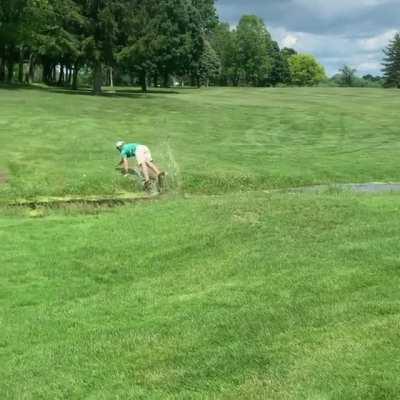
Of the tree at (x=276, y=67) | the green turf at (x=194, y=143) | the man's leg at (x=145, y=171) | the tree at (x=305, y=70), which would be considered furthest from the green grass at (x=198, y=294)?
the tree at (x=305, y=70)

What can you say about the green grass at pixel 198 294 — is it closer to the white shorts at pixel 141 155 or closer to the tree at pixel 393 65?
the white shorts at pixel 141 155

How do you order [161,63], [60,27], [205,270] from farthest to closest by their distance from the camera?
[161,63]
[60,27]
[205,270]

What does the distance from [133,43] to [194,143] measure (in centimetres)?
2059

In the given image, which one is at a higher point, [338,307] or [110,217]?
[338,307]

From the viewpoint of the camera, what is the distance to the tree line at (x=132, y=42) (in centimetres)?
4656

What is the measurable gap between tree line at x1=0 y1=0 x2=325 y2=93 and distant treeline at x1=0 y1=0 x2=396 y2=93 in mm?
65

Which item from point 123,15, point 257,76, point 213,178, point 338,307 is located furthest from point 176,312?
point 257,76

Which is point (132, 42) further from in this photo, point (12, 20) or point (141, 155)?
point (141, 155)

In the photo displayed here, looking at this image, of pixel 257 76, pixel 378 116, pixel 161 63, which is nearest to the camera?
pixel 378 116

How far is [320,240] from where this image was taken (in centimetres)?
1076

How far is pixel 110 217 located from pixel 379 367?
10008 mm

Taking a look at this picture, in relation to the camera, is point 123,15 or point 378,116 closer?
point 378,116

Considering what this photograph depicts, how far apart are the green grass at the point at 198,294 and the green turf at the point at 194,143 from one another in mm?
218

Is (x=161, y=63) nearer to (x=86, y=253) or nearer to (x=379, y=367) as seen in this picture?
(x=86, y=253)
